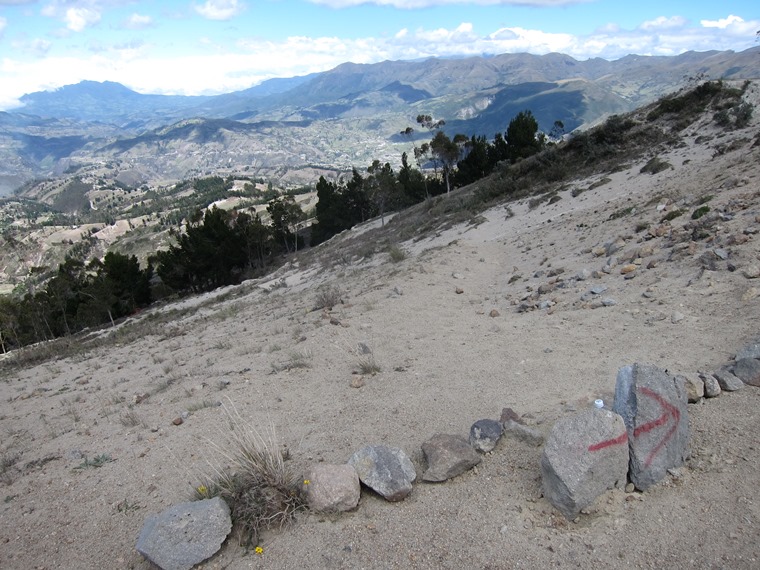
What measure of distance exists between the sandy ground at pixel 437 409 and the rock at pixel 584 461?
194mm

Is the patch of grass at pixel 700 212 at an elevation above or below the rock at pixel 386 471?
above

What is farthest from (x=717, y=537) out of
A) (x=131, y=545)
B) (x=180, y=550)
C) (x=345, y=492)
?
(x=131, y=545)

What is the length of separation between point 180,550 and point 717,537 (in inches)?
192

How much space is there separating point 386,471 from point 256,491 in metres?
1.43

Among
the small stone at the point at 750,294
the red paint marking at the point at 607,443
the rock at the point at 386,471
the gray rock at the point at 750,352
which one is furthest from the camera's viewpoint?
the small stone at the point at 750,294

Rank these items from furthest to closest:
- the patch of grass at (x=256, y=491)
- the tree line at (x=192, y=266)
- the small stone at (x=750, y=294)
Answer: the tree line at (x=192, y=266) < the small stone at (x=750, y=294) < the patch of grass at (x=256, y=491)

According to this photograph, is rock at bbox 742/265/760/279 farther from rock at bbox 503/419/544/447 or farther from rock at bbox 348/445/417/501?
rock at bbox 348/445/417/501

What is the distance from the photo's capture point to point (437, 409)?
674cm

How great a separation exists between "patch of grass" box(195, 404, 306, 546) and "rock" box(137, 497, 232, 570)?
164 mm

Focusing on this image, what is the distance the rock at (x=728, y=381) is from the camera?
5512 millimetres

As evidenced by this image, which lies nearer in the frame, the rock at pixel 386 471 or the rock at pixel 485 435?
the rock at pixel 386 471

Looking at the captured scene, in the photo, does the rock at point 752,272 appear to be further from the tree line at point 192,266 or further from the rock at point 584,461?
the tree line at point 192,266

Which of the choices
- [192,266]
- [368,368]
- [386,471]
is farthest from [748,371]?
[192,266]

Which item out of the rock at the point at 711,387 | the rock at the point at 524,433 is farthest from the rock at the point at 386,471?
the rock at the point at 711,387
